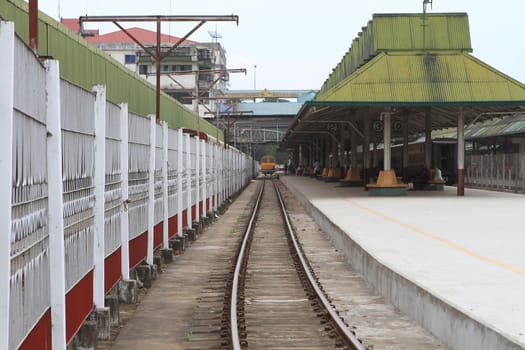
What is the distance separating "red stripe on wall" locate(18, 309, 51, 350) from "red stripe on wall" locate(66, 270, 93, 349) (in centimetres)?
88

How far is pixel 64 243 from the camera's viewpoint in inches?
306

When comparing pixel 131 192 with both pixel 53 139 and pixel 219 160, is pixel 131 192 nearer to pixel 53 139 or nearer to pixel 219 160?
pixel 53 139

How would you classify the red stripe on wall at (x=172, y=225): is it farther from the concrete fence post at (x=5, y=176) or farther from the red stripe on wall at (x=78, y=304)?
the concrete fence post at (x=5, y=176)

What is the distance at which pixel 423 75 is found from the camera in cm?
3709

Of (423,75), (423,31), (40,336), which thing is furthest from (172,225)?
(423,31)

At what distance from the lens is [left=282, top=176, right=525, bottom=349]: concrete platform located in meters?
8.54

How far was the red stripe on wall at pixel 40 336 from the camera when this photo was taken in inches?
243

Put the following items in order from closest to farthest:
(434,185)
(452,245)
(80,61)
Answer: (452,245) < (80,61) < (434,185)

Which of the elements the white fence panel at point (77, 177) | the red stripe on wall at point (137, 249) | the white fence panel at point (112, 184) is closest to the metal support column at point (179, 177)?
the red stripe on wall at point (137, 249)

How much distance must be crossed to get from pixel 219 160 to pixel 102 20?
12.4m

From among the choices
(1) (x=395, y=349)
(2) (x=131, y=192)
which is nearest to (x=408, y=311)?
(1) (x=395, y=349)

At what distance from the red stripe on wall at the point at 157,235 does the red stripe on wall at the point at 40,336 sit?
8849 millimetres

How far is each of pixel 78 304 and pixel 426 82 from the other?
2962 centimetres

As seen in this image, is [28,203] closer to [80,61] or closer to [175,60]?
[80,61]
